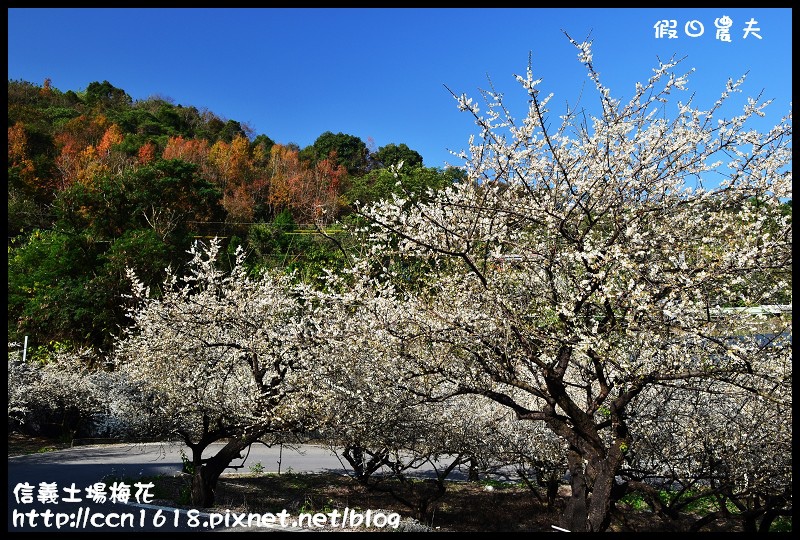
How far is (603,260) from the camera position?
4.78 meters

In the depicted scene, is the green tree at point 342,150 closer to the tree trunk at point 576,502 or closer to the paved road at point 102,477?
the paved road at point 102,477

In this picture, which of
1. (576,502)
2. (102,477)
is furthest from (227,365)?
(576,502)

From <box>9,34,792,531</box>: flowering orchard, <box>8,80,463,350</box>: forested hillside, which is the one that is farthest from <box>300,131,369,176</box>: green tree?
<box>9,34,792,531</box>: flowering orchard

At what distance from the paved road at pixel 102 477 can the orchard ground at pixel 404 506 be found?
0.74 metres

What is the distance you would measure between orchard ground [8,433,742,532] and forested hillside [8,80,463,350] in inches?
191

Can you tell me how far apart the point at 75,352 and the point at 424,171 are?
78.6 ft

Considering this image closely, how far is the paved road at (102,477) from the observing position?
685cm

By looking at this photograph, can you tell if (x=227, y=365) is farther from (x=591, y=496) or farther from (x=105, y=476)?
(x=591, y=496)

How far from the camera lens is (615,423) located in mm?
5855

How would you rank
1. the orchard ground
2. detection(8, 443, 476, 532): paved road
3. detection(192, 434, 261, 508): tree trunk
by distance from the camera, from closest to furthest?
detection(8, 443, 476, 532): paved road, the orchard ground, detection(192, 434, 261, 508): tree trunk

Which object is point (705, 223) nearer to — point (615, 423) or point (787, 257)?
point (787, 257)

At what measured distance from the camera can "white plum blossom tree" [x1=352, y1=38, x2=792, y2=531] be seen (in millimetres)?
4852

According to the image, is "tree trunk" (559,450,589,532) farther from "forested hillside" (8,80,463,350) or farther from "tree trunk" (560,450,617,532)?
"forested hillside" (8,80,463,350)

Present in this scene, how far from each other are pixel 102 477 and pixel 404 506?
6.15m
